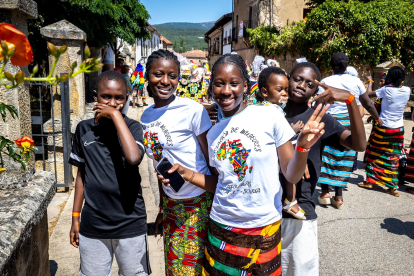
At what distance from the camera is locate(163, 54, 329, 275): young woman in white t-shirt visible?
1.65 meters

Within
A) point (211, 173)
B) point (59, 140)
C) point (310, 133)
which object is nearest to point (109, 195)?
point (211, 173)

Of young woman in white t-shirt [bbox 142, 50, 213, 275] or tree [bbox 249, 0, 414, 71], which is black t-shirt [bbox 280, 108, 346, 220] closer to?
young woman in white t-shirt [bbox 142, 50, 213, 275]

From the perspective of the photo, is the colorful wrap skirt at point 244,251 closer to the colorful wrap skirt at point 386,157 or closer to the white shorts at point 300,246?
the white shorts at point 300,246

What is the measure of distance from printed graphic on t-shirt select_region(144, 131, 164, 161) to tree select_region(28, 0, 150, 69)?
22.7ft


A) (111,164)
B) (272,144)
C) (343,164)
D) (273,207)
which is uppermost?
(272,144)

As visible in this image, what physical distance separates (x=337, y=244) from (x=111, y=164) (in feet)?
8.92

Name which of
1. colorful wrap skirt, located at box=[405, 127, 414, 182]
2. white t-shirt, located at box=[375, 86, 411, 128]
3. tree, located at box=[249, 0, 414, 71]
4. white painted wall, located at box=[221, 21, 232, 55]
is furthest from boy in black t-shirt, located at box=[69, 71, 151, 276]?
white painted wall, located at box=[221, 21, 232, 55]

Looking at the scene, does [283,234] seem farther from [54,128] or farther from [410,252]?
[54,128]

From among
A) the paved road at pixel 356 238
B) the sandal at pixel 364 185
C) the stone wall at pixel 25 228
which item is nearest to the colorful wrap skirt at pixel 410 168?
the paved road at pixel 356 238

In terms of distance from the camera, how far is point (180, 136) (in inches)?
74.9

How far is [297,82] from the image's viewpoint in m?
2.12

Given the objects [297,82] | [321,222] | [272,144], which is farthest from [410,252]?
[272,144]

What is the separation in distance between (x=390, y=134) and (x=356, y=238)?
219 cm

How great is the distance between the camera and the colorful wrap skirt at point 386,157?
16.7ft
